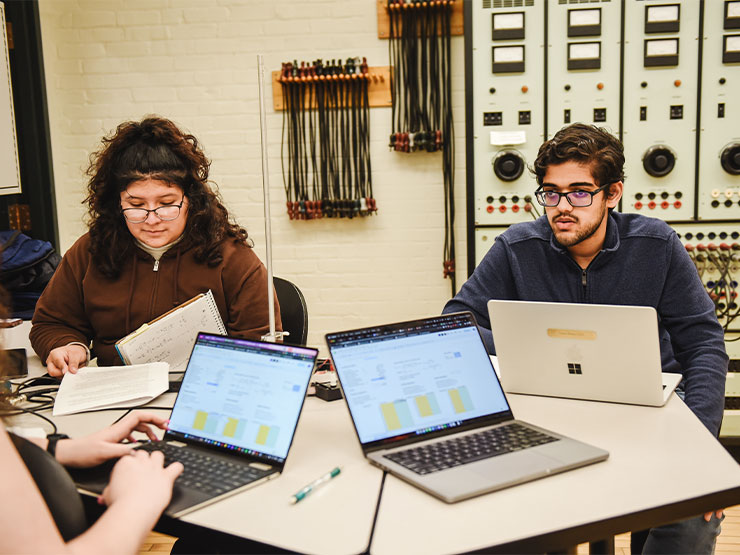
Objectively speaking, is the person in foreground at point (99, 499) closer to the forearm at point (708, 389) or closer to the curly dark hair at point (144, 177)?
the curly dark hair at point (144, 177)

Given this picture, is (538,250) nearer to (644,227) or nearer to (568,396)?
(644,227)

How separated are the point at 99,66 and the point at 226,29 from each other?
727 mm

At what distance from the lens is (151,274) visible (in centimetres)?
199

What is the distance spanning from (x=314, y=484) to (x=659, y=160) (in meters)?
2.28

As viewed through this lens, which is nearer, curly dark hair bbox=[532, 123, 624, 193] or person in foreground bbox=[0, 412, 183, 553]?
person in foreground bbox=[0, 412, 183, 553]

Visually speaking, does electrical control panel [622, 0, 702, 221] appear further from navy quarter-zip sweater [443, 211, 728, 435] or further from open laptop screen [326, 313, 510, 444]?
open laptop screen [326, 313, 510, 444]

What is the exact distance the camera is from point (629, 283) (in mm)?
1810

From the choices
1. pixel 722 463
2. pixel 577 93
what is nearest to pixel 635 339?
pixel 722 463

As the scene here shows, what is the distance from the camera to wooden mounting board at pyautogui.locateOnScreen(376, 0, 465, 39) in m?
3.24

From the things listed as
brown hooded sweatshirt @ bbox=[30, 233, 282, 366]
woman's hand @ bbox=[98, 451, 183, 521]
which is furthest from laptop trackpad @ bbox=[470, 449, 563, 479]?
brown hooded sweatshirt @ bbox=[30, 233, 282, 366]

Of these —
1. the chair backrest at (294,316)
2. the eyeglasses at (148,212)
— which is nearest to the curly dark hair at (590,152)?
the chair backrest at (294,316)

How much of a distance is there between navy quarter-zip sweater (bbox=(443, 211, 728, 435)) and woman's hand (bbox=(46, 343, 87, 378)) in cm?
104

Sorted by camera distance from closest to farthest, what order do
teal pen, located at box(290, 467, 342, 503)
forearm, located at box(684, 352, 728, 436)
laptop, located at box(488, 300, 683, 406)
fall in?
teal pen, located at box(290, 467, 342, 503), laptop, located at box(488, 300, 683, 406), forearm, located at box(684, 352, 728, 436)

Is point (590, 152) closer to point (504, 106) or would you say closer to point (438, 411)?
point (438, 411)
